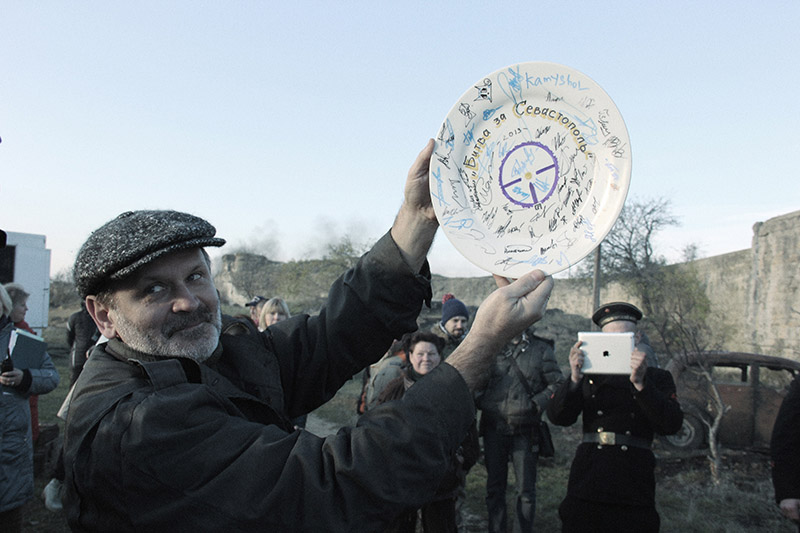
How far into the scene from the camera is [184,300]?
1613 millimetres

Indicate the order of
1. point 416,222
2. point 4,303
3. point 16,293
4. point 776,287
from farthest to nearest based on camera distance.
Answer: point 776,287 < point 16,293 < point 4,303 < point 416,222

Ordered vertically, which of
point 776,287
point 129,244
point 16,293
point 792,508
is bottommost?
point 792,508

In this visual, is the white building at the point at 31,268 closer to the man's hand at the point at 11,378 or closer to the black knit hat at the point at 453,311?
the man's hand at the point at 11,378

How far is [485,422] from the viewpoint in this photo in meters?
5.50

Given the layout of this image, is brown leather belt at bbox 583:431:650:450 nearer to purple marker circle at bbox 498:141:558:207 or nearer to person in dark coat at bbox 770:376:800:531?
person in dark coat at bbox 770:376:800:531

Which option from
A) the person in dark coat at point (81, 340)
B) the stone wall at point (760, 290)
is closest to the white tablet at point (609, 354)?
the person in dark coat at point (81, 340)

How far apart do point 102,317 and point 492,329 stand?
3.96ft

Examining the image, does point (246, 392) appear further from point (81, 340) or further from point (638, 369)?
point (81, 340)

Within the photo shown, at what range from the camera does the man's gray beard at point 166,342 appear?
1577 millimetres

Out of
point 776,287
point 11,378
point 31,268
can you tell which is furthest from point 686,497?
point 31,268

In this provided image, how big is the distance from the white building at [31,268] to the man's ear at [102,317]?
1307 cm

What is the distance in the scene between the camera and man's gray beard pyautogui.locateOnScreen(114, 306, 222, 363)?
1.58m

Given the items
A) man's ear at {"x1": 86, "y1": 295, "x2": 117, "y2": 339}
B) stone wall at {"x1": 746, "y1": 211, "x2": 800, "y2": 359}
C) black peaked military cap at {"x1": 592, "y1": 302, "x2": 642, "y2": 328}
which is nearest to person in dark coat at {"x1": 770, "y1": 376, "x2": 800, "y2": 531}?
black peaked military cap at {"x1": 592, "y1": 302, "x2": 642, "y2": 328}

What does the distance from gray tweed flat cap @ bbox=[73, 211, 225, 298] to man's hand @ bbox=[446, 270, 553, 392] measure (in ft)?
2.84
